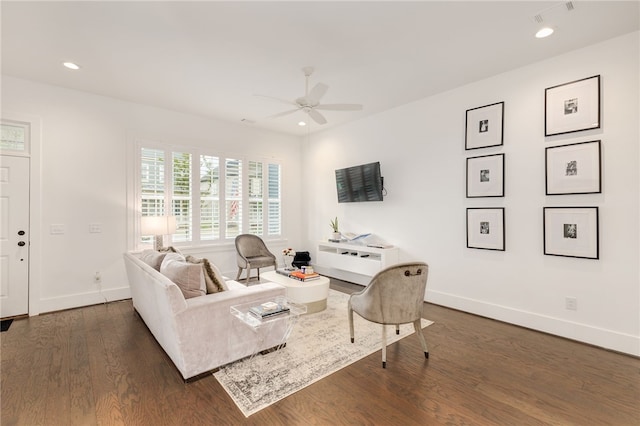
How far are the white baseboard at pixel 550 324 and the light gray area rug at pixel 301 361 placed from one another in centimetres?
72

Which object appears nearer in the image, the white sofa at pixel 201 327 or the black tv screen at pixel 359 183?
the white sofa at pixel 201 327

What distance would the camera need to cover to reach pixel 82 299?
4137 mm

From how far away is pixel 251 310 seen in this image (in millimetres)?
2443

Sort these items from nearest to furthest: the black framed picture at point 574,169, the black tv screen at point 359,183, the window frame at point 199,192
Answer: the black framed picture at point 574,169, the window frame at point 199,192, the black tv screen at point 359,183

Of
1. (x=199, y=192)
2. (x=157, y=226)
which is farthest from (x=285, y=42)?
(x=199, y=192)

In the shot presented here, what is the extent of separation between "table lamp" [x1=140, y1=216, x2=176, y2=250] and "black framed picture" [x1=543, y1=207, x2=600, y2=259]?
193 inches

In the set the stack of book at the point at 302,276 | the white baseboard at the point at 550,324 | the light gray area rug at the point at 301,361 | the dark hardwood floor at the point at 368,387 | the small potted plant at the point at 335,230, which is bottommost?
the dark hardwood floor at the point at 368,387

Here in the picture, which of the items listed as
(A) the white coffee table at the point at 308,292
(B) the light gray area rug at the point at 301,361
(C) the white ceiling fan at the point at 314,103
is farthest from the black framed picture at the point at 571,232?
(A) the white coffee table at the point at 308,292

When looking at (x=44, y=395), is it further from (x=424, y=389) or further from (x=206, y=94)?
(x=206, y=94)

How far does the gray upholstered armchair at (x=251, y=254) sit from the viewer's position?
509cm

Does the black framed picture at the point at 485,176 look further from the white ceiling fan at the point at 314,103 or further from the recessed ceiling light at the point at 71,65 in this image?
the recessed ceiling light at the point at 71,65

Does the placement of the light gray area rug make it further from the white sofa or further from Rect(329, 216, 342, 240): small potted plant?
Rect(329, 216, 342, 240): small potted plant

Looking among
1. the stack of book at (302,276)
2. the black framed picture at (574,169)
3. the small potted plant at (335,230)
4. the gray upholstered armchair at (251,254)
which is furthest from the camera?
the small potted plant at (335,230)

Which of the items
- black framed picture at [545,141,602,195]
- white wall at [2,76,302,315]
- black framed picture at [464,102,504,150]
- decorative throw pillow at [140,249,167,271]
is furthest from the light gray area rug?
white wall at [2,76,302,315]
